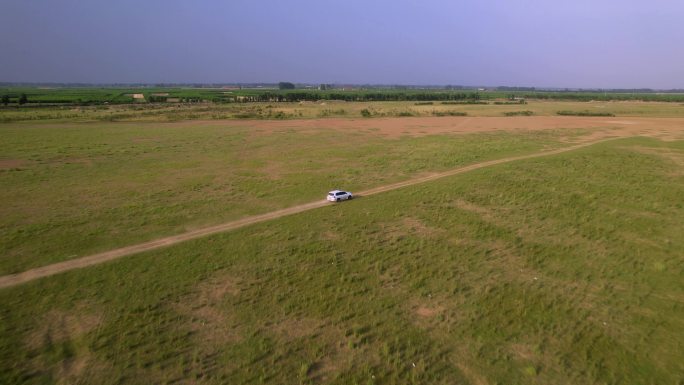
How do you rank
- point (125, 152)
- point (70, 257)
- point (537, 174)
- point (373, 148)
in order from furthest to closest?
point (373, 148) → point (125, 152) → point (537, 174) → point (70, 257)

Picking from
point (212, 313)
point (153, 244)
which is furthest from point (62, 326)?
point (153, 244)

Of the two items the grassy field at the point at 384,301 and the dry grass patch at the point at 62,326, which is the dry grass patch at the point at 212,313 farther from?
the dry grass patch at the point at 62,326

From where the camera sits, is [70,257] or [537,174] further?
[537,174]

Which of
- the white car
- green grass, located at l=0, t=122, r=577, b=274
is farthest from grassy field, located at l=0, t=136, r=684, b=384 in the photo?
green grass, located at l=0, t=122, r=577, b=274

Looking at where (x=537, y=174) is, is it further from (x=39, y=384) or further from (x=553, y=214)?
(x=39, y=384)

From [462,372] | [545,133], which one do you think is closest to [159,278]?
[462,372]

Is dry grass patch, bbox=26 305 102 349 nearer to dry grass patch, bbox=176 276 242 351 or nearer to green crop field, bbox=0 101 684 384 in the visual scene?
green crop field, bbox=0 101 684 384

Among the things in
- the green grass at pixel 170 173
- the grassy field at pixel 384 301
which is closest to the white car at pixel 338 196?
the grassy field at pixel 384 301
